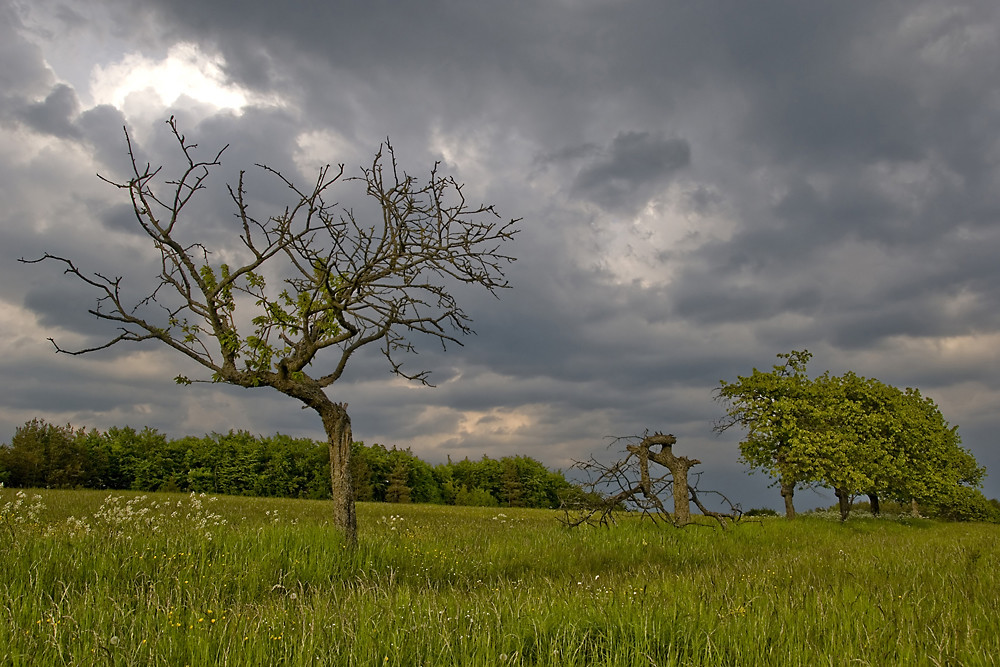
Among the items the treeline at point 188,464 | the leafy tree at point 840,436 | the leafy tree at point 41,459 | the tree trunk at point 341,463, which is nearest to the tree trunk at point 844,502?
the leafy tree at point 840,436

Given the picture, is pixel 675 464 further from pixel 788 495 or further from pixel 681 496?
pixel 788 495

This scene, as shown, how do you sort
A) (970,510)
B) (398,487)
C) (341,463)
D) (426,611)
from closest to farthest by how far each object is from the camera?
(426,611) → (341,463) → (398,487) → (970,510)

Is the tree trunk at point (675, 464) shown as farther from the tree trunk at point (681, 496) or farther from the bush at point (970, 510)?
the bush at point (970, 510)

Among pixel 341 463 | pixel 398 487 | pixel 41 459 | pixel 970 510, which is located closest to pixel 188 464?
pixel 41 459

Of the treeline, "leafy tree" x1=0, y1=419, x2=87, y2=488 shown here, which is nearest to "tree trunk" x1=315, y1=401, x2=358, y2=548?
the treeline

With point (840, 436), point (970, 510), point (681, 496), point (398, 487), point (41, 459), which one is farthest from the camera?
point (970, 510)

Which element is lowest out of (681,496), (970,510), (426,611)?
(970,510)

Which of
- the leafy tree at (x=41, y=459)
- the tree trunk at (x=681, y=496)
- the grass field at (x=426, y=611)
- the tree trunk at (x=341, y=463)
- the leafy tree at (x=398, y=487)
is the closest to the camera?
the grass field at (x=426, y=611)

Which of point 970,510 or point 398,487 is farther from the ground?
point 398,487

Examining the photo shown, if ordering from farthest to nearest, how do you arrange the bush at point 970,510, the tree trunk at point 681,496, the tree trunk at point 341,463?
the bush at point 970,510 → the tree trunk at point 681,496 → the tree trunk at point 341,463

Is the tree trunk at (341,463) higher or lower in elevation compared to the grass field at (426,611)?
higher

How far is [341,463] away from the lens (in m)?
10.4

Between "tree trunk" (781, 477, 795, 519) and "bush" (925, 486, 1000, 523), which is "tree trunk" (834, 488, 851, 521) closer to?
"tree trunk" (781, 477, 795, 519)

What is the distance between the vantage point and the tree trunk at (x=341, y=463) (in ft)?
33.4
